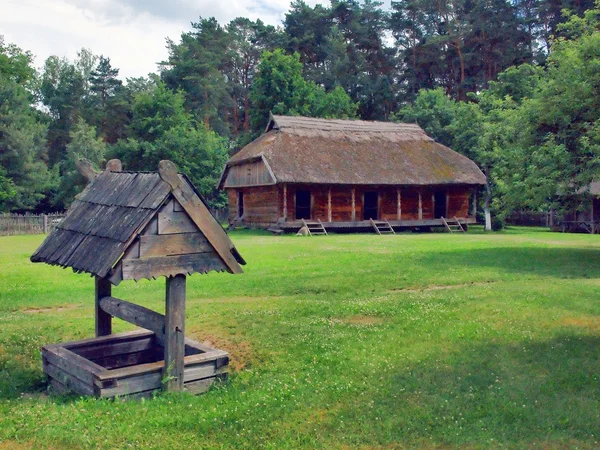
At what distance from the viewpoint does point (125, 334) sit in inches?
368

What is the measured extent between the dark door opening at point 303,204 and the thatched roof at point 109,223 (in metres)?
29.3

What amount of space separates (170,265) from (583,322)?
8244 mm

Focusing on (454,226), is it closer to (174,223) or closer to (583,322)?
(583,322)

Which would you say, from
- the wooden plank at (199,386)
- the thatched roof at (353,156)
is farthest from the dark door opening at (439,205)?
the wooden plank at (199,386)

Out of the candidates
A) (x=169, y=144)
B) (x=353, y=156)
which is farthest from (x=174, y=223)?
(x=169, y=144)

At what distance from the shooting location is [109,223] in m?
7.85

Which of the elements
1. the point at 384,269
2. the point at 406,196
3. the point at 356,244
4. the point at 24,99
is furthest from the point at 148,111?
the point at 384,269

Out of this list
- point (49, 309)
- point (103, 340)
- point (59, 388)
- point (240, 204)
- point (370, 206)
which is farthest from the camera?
point (240, 204)

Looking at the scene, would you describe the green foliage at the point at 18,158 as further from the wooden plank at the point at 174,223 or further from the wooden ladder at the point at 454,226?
the wooden plank at the point at 174,223

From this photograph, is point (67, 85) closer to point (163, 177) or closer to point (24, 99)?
point (24, 99)

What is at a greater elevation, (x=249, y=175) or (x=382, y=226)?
(x=249, y=175)

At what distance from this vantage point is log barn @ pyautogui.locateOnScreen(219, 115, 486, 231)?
121 feet

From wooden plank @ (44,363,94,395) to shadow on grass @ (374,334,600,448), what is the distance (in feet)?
11.9

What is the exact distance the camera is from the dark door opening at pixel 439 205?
4212 centimetres
